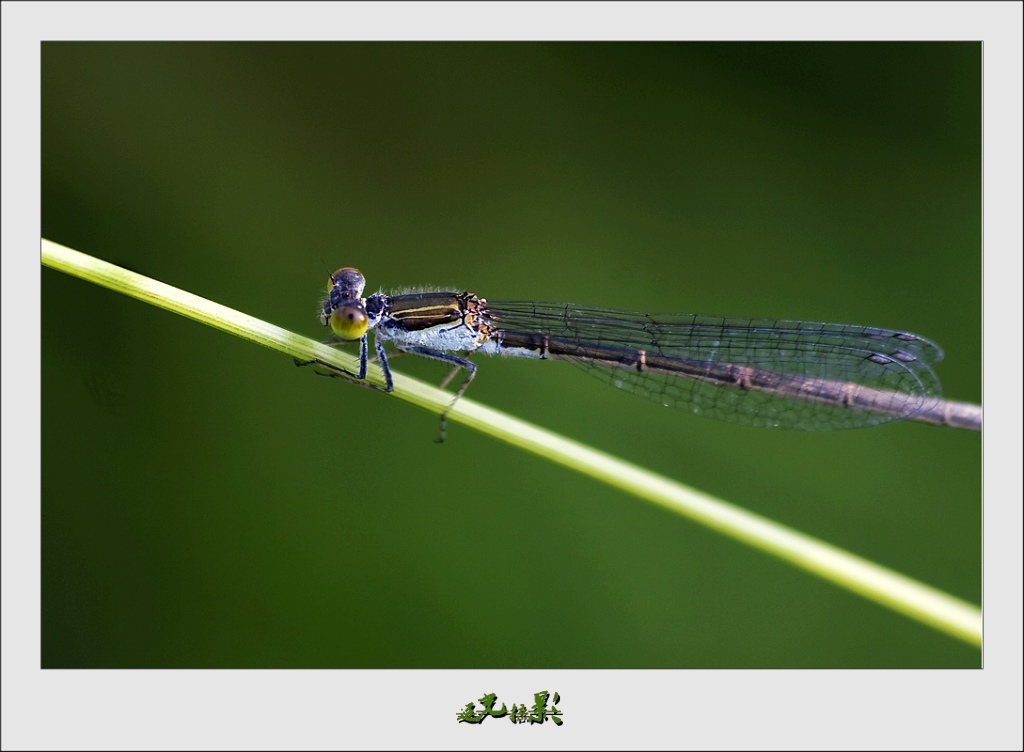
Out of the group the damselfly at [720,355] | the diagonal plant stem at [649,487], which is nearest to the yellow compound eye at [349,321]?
the damselfly at [720,355]

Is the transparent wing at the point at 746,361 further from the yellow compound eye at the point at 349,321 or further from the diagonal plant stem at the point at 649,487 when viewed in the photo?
the diagonal plant stem at the point at 649,487

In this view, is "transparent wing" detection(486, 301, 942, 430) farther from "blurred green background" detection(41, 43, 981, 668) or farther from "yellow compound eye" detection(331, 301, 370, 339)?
"yellow compound eye" detection(331, 301, 370, 339)

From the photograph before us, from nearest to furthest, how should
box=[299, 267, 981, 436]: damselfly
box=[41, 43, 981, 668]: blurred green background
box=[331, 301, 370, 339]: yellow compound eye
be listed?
box=[331, 301, 370, 339]: yellow compound eye
box=[41, 43, 981, 668]: blurred green background
box=[299, 267, 981, 436]: damselfly

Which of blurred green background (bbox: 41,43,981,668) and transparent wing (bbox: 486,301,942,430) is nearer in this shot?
blurred green background (bbox: 41,43,981,668)

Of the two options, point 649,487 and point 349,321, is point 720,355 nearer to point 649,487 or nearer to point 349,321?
point 649,487

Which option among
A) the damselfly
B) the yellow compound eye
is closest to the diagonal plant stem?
the yellow compound eye

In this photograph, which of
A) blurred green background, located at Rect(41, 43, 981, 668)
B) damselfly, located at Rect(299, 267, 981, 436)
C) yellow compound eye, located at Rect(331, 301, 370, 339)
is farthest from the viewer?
damselfly, located at Rect(299, 267, 981, 436)

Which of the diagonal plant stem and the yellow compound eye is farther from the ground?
the yellow compound eye

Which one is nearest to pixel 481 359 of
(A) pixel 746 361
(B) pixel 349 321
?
(B) pixel 349 321
